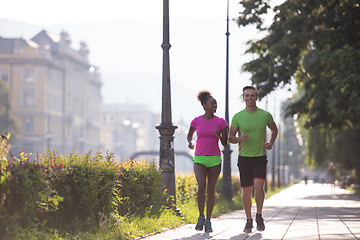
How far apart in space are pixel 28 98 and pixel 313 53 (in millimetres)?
118341

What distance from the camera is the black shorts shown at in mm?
11516

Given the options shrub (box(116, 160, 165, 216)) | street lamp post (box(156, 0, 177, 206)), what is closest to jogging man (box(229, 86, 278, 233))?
shrub (box(116, 160, 165, 216))

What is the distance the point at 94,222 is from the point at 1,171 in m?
3.14

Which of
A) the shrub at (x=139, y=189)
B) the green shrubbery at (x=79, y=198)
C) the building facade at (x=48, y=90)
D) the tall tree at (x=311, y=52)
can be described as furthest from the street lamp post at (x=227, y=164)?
the building facade at (x=48, y=90)

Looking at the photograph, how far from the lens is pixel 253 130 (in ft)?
37.7

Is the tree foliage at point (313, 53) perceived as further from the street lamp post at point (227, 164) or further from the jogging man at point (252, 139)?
the jogging man at point (252, 139)

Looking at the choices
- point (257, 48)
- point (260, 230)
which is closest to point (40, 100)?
point (257, 48)

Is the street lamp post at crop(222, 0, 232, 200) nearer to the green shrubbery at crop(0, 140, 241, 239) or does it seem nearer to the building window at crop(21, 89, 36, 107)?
the green shrubbery at crop(0, 140, 241, 239)

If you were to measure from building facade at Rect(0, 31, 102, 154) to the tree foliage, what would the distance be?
95163 millimetres

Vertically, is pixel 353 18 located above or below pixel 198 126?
above

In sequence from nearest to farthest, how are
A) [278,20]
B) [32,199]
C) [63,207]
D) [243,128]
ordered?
[32,199], [63,207], [243,128], [278,20]

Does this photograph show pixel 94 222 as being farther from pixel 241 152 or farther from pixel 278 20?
pixel 278 20

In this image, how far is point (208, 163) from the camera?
39.0ft

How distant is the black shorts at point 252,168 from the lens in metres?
11.5
